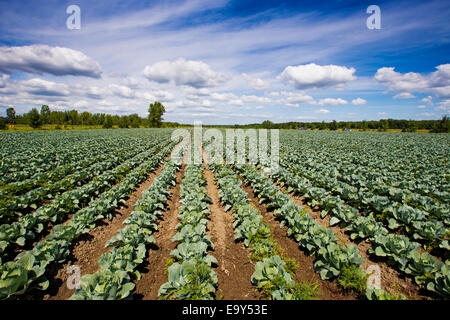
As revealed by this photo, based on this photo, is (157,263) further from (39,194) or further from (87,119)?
(87,119)

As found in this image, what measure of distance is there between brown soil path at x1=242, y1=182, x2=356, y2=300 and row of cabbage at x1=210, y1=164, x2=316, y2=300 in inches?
9.1

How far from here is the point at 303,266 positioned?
16.3ft

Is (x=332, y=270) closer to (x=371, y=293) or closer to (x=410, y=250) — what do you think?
(x=371, y=293)

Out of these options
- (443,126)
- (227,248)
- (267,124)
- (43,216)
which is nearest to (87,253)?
(43,216)

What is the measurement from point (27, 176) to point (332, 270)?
15.4 metres

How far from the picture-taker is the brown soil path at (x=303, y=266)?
4094mm

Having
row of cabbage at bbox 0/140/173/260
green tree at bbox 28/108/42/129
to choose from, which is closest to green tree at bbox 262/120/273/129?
green tree at bbox 28/108/42/129

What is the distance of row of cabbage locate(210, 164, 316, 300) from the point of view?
381cm

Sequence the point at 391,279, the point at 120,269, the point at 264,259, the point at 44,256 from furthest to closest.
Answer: the point at 391,279
the point at 44,256
the point at 264,259
the point at 120,269

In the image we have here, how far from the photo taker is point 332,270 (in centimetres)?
427

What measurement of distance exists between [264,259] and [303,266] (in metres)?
1.47

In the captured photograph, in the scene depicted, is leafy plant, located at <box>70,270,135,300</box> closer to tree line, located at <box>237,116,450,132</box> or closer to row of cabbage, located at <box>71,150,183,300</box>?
row of cabbage, located at <box>71,150,183,300</box>
